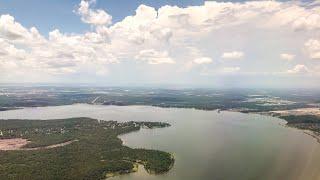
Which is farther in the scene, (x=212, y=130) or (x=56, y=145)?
(x=212, y=130)

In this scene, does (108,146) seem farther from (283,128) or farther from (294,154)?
(283,128)

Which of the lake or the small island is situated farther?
the small island

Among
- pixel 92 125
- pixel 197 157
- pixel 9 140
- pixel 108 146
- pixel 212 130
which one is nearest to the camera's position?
pixel 197 157

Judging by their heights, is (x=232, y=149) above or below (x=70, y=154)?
above

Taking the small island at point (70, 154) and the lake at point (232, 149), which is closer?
the lake at point (232, 149)

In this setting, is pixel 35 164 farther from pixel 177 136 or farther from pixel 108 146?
pixel 177 136

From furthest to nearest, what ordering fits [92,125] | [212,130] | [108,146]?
[92,125] < [212,130] < [108,146]

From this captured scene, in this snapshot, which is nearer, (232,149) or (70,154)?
(70,154)

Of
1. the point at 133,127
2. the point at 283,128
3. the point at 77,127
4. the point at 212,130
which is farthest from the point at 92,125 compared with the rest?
the point at 283,128
